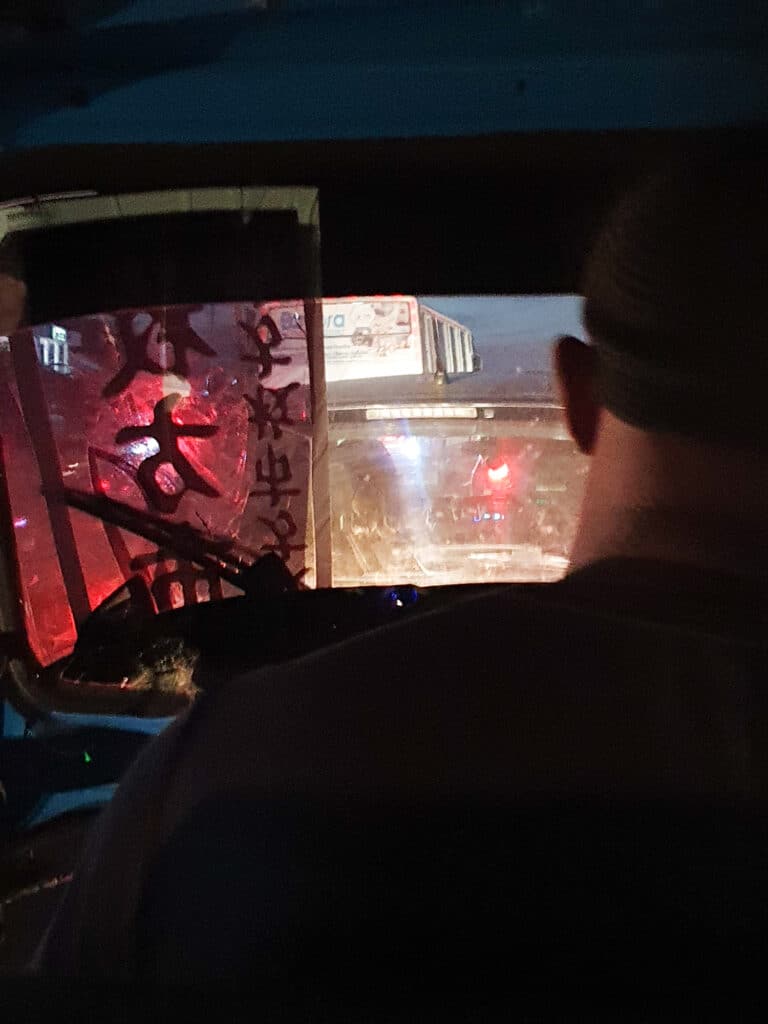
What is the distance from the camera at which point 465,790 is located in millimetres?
759

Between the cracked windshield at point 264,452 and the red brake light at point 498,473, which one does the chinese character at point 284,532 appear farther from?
the red brake light at point 498,473

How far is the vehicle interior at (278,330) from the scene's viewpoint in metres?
1.24

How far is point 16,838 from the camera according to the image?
185cm

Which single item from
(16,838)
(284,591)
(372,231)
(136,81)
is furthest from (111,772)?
(136,81)

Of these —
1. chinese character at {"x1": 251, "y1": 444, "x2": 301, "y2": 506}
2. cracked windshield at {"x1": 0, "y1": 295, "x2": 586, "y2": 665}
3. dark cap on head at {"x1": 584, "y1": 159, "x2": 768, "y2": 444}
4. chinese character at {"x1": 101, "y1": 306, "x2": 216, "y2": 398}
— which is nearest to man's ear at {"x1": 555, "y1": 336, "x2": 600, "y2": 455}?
dark cap on head at {"x1": 584, "y1": 159, "x2": 768, "y2": 444}

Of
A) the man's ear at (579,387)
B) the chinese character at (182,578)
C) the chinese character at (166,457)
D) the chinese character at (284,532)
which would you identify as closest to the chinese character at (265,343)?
the chinese character at (166,457)

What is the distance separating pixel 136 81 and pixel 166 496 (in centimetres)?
76

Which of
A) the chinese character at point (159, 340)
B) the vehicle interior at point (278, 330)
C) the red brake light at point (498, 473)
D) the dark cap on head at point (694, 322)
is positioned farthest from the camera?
the red brake light at point (498, 473)

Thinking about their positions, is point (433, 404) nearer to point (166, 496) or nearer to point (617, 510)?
point (166, 496)

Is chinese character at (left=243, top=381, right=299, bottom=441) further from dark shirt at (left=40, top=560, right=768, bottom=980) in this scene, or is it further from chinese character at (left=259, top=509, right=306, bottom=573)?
dark shirt at (left=40, top=560, right=768, bottom=980)

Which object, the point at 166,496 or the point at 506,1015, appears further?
the point at 166,496

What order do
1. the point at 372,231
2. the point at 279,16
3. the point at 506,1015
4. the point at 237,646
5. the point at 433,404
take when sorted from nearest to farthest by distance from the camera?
the point at 506,1015 → the point at 279,16 → the point at 372,231 → the point at 237,646 → the point at 433,404

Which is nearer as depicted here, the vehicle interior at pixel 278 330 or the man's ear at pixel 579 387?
the man's ear at pixel 579 387

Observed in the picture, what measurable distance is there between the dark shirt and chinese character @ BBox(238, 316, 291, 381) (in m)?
1.02
